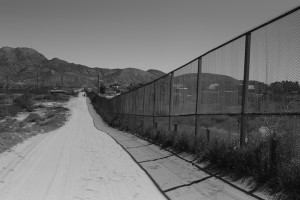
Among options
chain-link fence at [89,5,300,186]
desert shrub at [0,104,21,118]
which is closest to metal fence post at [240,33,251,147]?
chain-link fence at [89,5,300,186]

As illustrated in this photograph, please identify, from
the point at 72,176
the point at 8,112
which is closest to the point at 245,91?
the point at 72,176

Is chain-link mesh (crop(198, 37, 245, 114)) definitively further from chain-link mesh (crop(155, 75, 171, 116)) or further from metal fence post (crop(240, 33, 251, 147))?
chain-link mesh (crop(155, 75, 171, 116))

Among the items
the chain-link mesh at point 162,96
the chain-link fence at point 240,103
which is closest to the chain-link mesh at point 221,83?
the chain-link fence at point 240,103

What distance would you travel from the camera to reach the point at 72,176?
404 inches

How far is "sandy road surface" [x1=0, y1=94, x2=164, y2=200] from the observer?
838cm

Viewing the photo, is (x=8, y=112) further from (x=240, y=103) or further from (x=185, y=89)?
(x=240, y=103)

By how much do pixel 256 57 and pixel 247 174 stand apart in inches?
86.3

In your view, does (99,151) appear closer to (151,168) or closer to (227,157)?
(151,168)

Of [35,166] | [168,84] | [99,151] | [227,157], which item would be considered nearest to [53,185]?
[35,166]

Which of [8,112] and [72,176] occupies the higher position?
[72,176]

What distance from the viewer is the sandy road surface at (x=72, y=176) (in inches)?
330

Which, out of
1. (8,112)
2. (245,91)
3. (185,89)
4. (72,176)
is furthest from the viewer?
(8,112)

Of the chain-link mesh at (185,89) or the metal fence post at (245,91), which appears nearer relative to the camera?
the metal fence post at (245,91)

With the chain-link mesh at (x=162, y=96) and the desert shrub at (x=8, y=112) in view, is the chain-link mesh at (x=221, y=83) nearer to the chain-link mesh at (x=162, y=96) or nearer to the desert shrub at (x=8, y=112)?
the chain-link mesh at (x=162, y=96)
